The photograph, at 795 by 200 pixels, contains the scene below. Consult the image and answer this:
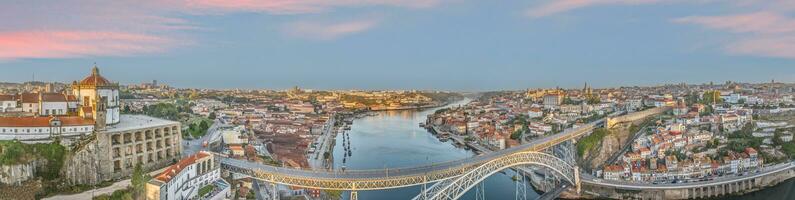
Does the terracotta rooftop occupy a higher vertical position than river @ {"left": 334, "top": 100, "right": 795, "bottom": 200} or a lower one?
higher

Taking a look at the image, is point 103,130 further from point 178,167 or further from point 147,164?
point 178,167

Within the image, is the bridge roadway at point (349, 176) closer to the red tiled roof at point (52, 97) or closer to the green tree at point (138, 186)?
the green tree at point (138, 186)

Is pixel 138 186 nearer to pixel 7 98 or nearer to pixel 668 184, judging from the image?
pixel 7 98

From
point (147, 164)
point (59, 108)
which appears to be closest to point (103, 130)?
point (147, 164)

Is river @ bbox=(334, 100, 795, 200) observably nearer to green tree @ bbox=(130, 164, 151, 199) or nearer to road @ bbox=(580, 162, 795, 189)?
road @ bbox=(580, 162, 795, 189)

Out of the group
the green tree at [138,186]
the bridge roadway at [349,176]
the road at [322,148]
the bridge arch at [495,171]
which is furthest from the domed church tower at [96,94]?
the bridge arch at [495,171]

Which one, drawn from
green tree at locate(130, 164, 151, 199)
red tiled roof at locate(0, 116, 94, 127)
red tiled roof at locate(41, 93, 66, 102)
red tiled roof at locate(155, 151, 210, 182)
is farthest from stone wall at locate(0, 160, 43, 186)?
red tiled roof at locate(41, 93, 66, 102)
